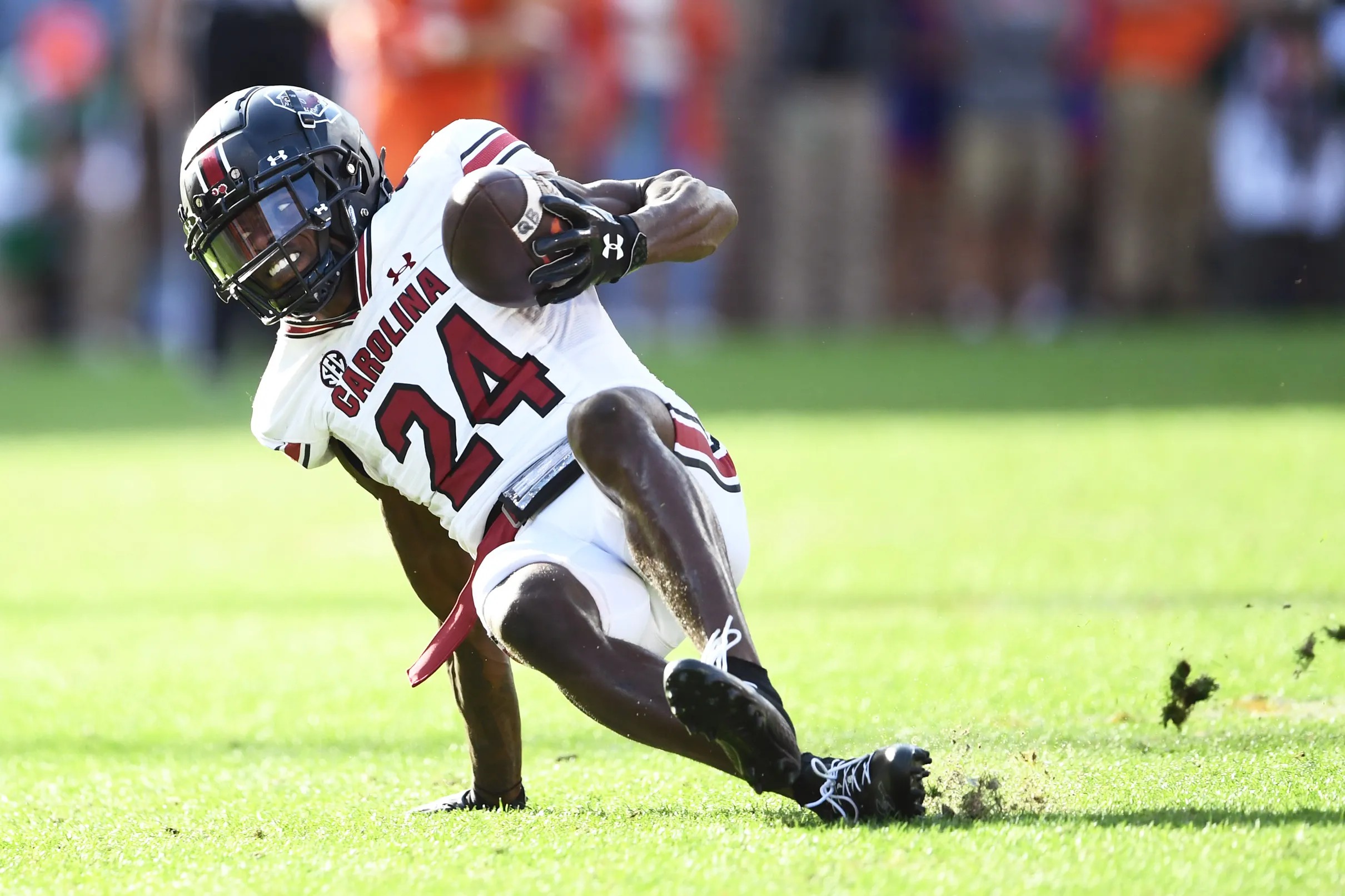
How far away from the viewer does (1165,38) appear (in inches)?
603

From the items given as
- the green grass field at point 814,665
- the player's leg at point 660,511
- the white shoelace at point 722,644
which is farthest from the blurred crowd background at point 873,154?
the white shoelace at point 722,644

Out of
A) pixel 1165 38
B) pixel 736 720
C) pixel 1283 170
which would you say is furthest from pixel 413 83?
pixel 1283 170

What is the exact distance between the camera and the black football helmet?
4.03 m

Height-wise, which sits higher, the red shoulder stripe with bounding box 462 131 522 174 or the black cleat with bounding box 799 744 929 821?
the red shoulder stripe with bounding box 462 131 522 174

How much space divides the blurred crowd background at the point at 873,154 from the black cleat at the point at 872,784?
1069cm

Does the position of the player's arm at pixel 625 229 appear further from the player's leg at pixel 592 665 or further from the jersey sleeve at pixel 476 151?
the player's leg at pixel 592 665

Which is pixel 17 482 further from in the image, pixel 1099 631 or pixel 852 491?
pixel 1099 631

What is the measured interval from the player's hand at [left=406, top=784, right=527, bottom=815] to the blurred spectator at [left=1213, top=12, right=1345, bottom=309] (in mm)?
12422

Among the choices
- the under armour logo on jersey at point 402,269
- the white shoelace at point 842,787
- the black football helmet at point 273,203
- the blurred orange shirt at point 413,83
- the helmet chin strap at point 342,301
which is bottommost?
the white shoelace at point 842,787

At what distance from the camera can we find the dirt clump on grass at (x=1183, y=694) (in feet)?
13.8

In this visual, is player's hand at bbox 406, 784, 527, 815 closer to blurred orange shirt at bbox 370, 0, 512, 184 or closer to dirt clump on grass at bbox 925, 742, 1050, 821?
dirt clump on grass at bbox 925, 742, 1050, 821

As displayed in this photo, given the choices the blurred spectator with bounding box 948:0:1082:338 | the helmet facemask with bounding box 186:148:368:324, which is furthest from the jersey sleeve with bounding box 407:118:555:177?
the blurred spectator with bounding box 948:0:1082:338

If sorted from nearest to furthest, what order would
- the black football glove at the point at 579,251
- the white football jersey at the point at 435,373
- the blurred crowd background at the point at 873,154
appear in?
the black football glove at the point at 579,251 → the white football jersey at the point at 435,373 → the blurred crowd background at the point at 873,154

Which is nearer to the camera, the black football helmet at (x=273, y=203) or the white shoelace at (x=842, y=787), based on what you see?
the white shoelace at (x=842, y=787)
